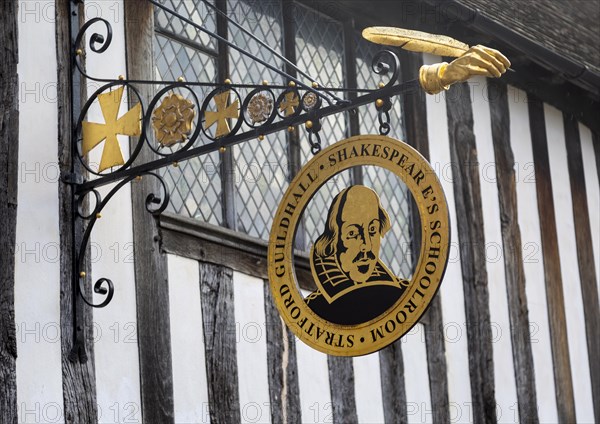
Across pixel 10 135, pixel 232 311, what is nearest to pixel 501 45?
pixel 232 311

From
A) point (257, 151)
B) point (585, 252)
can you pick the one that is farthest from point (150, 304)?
point (585, 252)

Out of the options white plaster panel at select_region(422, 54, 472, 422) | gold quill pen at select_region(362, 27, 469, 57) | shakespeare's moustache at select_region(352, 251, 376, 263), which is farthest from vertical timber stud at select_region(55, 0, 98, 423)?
white plaster panel at select_region(422, 54, 472, 422)

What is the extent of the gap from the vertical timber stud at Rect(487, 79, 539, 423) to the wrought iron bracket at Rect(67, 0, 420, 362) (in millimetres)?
2625

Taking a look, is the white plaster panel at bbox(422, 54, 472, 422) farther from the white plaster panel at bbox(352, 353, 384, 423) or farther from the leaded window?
the white plaster panel at bbox(352, 353, 384, 423)

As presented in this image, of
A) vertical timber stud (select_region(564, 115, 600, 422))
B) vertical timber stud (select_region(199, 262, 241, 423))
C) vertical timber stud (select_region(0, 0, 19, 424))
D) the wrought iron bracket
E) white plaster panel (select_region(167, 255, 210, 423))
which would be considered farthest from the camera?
vertical timber stud (select_region(564, 115, 600, 422))

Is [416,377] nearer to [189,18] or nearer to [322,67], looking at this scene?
[322,67]

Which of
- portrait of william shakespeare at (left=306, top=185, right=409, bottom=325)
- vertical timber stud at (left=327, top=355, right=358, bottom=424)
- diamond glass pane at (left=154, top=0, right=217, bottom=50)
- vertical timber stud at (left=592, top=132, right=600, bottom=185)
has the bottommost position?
vertical timber stud at (left=327, top=355, right=358, bottom=424)

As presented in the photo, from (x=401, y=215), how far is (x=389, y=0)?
1.24 m

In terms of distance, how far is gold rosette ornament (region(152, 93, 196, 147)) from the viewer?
508cm

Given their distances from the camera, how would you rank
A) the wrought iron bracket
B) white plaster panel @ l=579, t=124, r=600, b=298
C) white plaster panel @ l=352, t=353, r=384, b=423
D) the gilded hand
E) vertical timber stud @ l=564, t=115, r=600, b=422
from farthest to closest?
white plaster panel @ l=579, t=124, r=600, b=298 → vertical timber stud @ l=564, t=115, r=600, b=422 → white plaster panel @ l=352, t=353, r=384, b=423 → the wrought iron bracket → the gilded hand

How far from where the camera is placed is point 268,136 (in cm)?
664

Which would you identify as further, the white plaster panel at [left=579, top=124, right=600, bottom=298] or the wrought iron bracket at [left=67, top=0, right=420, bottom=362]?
the white plaster panel at [left=579, top=124, right=600, bottom=298]

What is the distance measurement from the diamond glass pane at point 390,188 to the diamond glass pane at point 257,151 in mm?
679

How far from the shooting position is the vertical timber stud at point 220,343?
5840 mm
